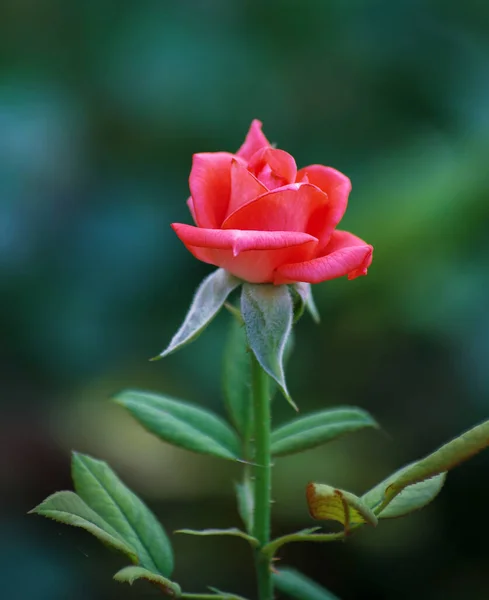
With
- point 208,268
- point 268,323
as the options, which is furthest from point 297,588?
point 208,268

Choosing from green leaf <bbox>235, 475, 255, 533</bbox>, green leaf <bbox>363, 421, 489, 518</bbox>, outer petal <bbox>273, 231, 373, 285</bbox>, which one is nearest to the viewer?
green leaf <bbox>363, 421, 489, 518</bbox>

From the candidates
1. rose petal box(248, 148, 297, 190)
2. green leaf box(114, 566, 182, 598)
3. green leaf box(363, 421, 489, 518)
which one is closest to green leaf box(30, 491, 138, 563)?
green leaf box(114, 566, 182, 598)

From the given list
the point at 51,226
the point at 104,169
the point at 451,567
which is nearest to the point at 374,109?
the point at 104,169

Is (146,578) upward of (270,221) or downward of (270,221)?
downward

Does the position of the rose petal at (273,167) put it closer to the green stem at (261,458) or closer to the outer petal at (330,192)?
the outer petal at (330,192)

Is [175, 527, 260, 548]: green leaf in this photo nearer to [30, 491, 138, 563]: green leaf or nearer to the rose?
[30, 491, 138, 563]: green leaf

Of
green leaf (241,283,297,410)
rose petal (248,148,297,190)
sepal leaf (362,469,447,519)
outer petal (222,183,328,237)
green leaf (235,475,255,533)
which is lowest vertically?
green leaf (235,475,255,533)

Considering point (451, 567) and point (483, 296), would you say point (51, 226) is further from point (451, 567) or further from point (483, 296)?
point (451, 567)

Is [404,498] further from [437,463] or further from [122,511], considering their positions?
[122,511]
